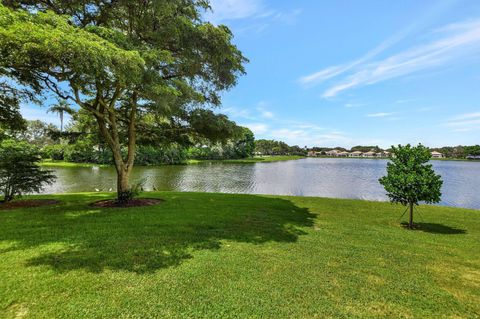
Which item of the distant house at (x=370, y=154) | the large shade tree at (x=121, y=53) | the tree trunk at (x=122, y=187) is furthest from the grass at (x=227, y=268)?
the distant house at (x=370, y=154)

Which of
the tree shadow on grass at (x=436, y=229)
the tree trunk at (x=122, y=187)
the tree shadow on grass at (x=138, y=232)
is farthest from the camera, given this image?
the tree trunk at (x=122, y=187)

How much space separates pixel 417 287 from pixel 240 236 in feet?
14.3

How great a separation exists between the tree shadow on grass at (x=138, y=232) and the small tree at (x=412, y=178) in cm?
345

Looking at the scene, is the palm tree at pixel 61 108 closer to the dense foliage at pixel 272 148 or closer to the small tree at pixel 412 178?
the small tree at pixel 412 178

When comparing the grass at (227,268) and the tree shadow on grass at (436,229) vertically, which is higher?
the grass at (227,268)

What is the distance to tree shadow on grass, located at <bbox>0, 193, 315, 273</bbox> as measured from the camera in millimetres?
5500

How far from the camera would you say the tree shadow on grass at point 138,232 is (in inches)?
217

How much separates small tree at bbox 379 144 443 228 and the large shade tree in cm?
807

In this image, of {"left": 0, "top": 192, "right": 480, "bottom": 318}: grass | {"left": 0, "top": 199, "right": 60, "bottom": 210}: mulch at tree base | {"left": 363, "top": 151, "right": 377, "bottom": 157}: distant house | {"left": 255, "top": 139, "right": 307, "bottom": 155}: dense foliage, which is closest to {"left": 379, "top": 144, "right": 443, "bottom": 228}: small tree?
A: {"left": 0, "top": 192, "right": 480, "bottom": 318}: grass

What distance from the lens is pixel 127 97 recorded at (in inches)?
521

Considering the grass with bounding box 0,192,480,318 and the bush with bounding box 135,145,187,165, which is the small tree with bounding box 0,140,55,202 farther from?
the bush with bounding box 135,145,187,165

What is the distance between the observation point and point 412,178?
9.13 metres

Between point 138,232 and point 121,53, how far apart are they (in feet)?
17.0

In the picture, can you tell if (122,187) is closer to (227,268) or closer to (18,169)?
(18,169)
